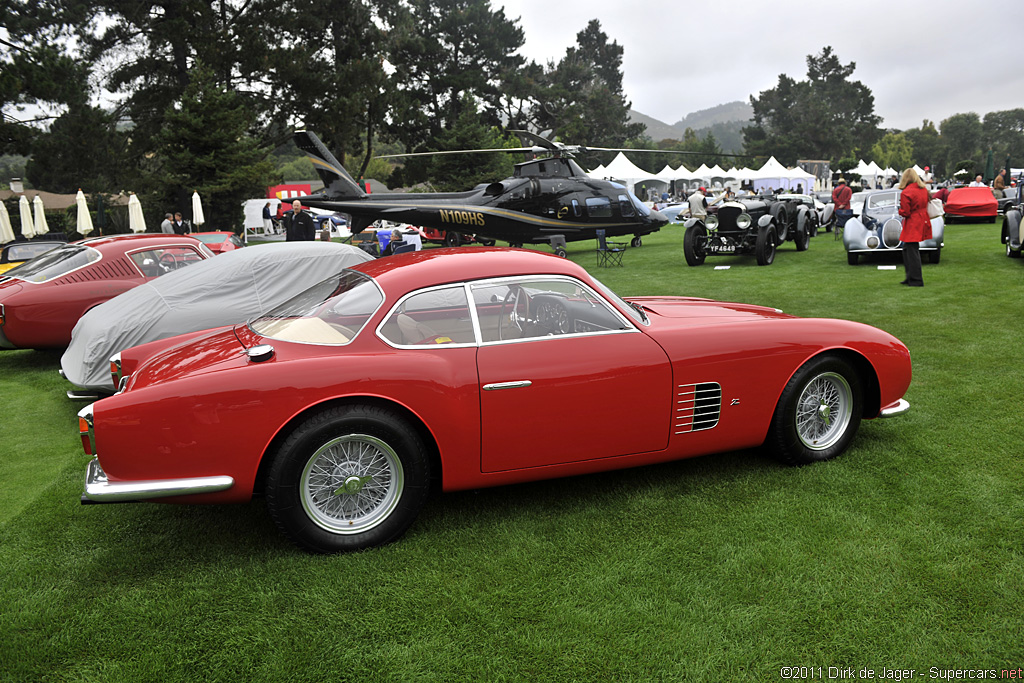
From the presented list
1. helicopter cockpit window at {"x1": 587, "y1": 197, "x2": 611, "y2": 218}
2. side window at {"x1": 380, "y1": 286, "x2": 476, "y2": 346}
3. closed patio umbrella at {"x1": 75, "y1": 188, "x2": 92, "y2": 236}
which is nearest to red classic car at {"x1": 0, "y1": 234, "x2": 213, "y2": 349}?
side window at {"x1": 380, "y1": 286, "x2": 476, "y2": 346}

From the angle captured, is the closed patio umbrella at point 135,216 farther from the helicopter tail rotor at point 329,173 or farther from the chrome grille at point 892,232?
the chrome grille at point 892,232

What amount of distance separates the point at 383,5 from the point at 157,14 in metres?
15.8

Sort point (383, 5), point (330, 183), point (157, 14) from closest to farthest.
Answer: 1. point (330, 183)
2. point (157, 14)
3. point (383, 5)

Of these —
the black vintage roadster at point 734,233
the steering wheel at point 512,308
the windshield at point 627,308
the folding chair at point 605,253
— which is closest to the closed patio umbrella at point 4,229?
the folding chair at point 605,253

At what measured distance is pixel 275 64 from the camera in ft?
114

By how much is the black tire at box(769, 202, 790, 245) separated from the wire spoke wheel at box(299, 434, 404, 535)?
549 inches

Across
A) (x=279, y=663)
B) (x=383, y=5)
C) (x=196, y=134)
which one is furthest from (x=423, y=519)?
(x=383, y=5)

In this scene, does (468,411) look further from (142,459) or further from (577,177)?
(577,177)

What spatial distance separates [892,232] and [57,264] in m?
13.6

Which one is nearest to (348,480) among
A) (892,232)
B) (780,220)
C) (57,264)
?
(57,264)

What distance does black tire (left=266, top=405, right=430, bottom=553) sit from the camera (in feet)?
10.0

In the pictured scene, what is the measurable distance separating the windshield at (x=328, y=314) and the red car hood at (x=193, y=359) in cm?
19

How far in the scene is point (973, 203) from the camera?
1967 centimetres

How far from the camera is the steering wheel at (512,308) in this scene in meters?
3.55
